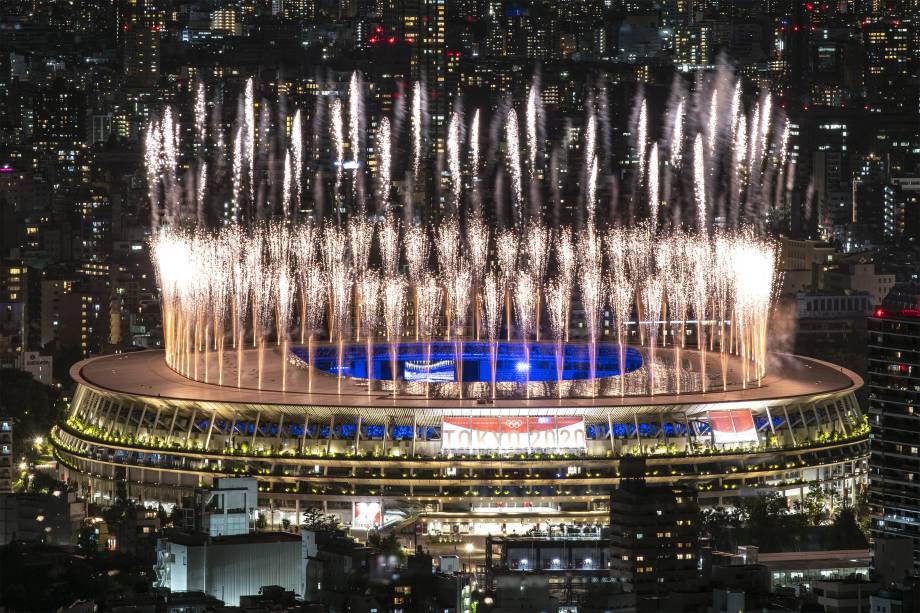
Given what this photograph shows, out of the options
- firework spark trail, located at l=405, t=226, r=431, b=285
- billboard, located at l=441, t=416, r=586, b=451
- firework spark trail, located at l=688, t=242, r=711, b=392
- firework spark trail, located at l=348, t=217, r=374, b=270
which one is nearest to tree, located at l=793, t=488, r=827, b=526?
billboard, located at l=441, t=416, r=586, b=451

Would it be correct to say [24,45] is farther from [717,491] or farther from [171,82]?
[717,491]

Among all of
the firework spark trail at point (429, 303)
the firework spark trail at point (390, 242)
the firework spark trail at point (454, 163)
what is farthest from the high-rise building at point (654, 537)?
the firework spark trail at point (454, 163)

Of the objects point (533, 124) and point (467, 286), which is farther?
point (533, 124)

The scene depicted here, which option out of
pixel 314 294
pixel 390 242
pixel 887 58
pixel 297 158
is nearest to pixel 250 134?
pixel 297 158

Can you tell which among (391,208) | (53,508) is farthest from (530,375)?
(391,208)

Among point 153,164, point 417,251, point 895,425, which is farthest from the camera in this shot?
point 153,164

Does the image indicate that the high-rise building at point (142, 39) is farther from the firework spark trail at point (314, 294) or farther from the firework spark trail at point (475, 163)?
the firework spark trail at point (314, 294)

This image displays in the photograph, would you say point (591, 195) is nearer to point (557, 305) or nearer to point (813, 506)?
point (557, 305)

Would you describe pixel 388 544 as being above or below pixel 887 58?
below
